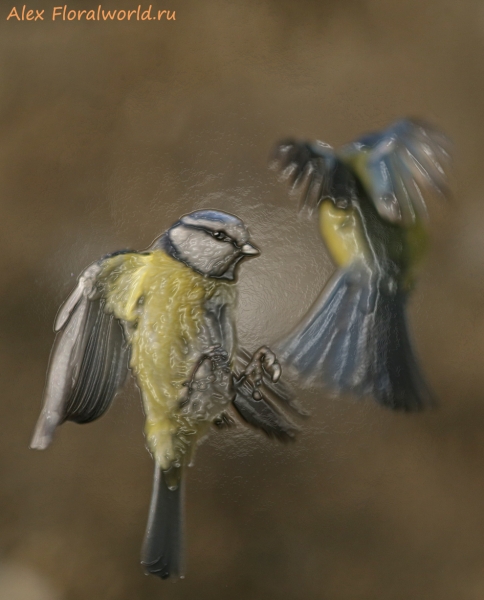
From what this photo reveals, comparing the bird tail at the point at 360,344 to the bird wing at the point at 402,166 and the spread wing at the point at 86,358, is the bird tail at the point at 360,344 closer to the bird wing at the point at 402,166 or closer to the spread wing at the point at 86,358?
the bird wing at the point at 402,166

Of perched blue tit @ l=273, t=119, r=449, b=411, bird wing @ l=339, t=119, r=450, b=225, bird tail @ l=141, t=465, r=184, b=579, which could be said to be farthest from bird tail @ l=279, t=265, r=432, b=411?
bird tail @ l=141, t=465, r=184, b=579

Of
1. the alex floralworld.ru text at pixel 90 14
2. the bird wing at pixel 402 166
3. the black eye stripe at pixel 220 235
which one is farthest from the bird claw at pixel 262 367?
the alex floralworld.ru text at pixel 90 14

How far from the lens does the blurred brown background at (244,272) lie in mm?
1544

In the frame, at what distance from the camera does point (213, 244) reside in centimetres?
157

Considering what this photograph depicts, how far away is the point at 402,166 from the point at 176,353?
724 mm

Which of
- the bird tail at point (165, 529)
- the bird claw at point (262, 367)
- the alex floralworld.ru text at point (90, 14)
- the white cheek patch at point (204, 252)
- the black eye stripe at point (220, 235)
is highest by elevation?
the alex floralworld.ru text at point (90, 14)

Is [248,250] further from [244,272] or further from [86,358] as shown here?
[86,358]

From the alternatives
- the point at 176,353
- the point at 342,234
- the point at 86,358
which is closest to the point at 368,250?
the point at 342,234

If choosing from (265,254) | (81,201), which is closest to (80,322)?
(81,201)

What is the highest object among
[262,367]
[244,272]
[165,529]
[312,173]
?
[312,173]

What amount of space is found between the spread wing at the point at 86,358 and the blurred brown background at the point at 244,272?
0.14ft

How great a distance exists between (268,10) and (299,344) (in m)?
0.88

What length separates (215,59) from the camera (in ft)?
5.50

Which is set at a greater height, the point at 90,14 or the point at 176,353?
the point at 90,14
